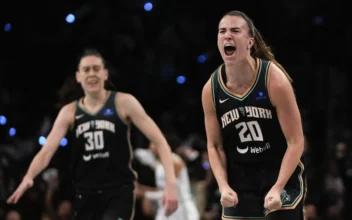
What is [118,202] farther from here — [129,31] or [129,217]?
[129,31]

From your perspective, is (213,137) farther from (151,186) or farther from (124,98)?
(151,186)

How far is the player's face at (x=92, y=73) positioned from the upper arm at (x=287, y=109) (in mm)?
2093

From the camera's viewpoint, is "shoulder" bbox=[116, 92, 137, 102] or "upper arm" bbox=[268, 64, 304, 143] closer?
"upper arm" bbox=[268, 64, 304, 143]

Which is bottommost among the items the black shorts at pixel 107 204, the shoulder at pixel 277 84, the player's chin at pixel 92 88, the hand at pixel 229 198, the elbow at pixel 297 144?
the hand at pixel 229 198

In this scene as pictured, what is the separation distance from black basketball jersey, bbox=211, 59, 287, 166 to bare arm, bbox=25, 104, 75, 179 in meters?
1.84

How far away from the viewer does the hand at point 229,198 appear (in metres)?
5.23

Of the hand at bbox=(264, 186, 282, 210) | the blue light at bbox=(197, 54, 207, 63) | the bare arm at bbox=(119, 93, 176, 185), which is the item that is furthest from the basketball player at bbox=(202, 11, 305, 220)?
the blue light at bbox=(197, 54, 207, 63)

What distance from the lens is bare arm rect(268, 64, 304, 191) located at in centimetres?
523

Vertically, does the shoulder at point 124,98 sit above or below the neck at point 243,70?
above

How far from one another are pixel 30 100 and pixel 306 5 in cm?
390

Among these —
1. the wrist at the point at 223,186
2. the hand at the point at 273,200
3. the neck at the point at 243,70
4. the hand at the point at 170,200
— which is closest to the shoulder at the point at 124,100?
the hand at the point at 170,200

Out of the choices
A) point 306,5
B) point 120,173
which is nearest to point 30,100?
point 306,5

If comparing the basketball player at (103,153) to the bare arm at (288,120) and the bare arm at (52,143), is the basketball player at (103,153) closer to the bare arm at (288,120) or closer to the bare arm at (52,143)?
the bare arm at (52,143)

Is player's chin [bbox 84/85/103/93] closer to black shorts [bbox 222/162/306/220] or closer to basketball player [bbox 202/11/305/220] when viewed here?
basketball player [bbox 202/11/305/220]
